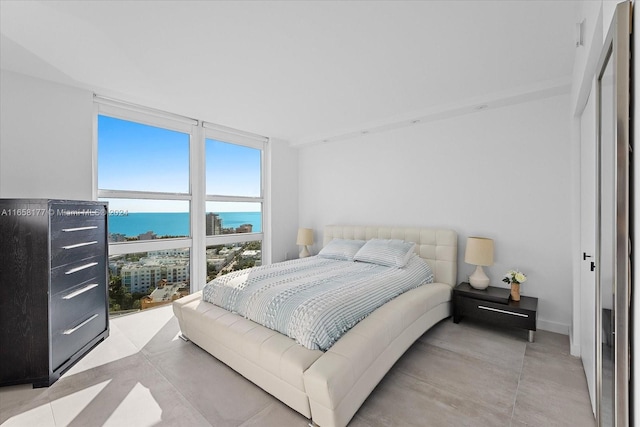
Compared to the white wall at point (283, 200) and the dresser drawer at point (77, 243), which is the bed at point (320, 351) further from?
the white wall at point (283, 200)

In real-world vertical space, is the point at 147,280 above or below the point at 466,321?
above

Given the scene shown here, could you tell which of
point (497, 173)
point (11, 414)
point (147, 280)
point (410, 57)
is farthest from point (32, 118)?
point (497, 173)

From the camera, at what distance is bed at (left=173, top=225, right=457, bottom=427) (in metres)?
1.63

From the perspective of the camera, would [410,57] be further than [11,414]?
Yes

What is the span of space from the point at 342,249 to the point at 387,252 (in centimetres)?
68

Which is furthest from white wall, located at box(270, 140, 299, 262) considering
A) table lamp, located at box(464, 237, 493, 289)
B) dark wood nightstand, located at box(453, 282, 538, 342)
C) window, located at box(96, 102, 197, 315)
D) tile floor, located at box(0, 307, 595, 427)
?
table lamp, located at box(464, 237, 493, 289)

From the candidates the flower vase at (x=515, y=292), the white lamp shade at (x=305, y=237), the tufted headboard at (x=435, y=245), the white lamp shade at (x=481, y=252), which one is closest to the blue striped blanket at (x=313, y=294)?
the tufted headboard at (x=435, y=245)

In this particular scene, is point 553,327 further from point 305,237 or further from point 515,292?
point 305,237

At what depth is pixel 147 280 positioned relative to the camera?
365 cm

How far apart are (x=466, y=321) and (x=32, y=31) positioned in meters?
4.60

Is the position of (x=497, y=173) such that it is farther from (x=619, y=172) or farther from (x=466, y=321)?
(x=619, y=172)

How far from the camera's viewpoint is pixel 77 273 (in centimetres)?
246


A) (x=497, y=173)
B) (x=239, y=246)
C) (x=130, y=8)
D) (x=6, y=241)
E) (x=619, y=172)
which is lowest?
(x=239, y=246)

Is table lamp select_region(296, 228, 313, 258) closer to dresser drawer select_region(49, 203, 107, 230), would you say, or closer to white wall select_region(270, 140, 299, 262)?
white wall select_region(270, 140, 299, 262)
